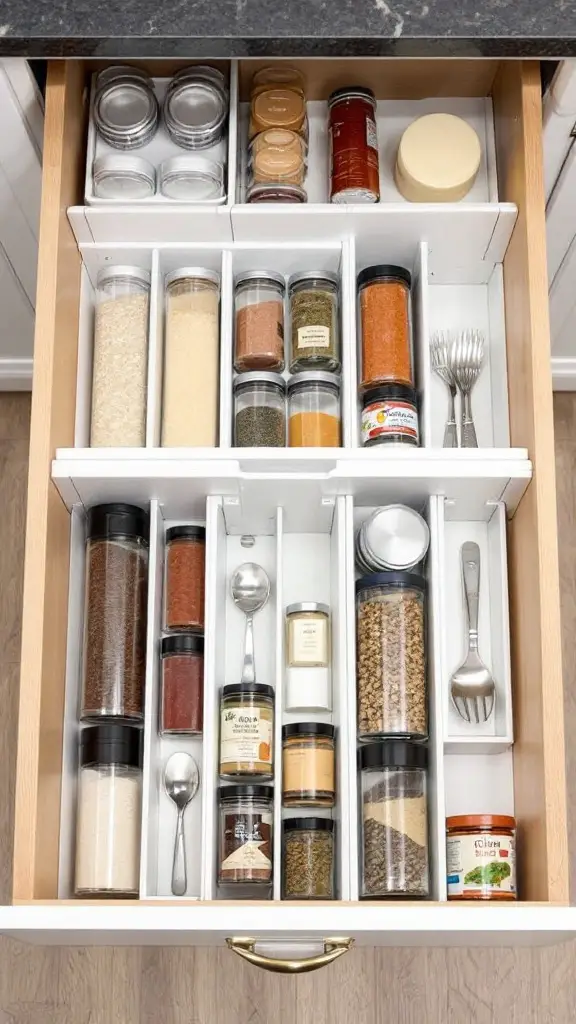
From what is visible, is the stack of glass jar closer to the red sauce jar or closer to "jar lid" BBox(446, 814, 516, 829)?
the red sauce jar

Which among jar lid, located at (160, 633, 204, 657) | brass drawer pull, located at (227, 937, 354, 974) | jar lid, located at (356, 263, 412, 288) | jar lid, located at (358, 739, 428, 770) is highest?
jar lid, located at (356, 263, 412, 288)

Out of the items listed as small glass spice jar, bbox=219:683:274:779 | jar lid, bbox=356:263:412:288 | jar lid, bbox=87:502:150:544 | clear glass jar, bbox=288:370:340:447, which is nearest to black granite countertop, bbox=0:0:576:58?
jar lid, bbox=356:263:412:288

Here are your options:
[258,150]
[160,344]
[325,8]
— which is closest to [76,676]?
[160,344]

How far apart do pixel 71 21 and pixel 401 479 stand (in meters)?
0.69

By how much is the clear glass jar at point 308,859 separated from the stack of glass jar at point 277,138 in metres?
0.83

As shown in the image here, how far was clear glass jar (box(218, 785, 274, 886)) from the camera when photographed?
1.56 m

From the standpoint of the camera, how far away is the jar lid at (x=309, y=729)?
1611 mm

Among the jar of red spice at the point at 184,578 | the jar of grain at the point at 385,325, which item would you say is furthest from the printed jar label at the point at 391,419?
the jar of red spice at the point at 184,578

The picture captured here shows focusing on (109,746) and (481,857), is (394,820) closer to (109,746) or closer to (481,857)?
(481,857)

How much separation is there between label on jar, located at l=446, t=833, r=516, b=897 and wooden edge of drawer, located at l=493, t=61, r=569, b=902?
0.03 meters

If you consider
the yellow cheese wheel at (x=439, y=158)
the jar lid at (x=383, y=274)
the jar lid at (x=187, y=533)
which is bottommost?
the jar lid at (x=187, y=533)

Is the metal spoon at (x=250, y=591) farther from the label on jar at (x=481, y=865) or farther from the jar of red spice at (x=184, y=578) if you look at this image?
the label on jar at (x=481, y=865)

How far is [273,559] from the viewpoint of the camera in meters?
1.82

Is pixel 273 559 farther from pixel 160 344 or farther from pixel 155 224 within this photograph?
pixel 155 224
